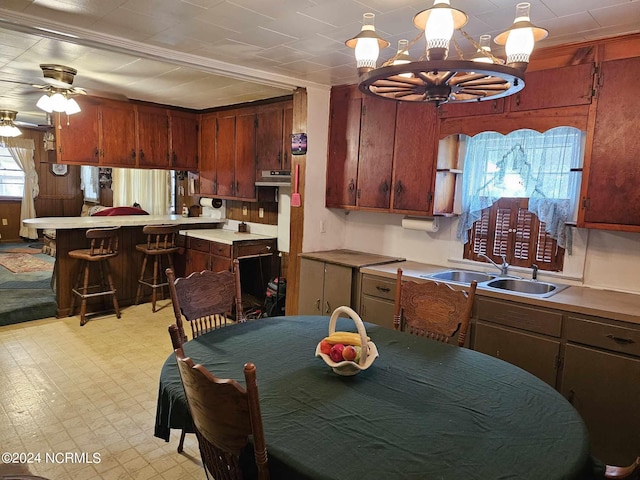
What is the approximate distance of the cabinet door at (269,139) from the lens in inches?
172

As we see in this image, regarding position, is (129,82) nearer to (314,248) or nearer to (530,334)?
(314,248)

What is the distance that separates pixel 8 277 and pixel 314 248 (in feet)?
14.4

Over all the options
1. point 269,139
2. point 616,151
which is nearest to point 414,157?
point 616,151

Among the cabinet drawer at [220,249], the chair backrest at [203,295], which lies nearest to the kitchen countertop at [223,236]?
the cabinet drawer at [220,249]

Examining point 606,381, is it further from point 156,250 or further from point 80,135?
point 80,135

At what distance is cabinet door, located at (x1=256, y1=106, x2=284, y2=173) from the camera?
4375 mm

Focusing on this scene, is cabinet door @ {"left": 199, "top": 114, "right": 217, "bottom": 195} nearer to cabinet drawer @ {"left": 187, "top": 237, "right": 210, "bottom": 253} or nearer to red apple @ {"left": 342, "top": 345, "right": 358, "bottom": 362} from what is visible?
cabinet drawer @ {"left": 187, "top": 237, "right": 210, "bottom": 253}

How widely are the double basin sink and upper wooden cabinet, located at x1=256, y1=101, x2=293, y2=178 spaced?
190 centimetres

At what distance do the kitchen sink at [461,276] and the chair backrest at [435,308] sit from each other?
0.83 meters

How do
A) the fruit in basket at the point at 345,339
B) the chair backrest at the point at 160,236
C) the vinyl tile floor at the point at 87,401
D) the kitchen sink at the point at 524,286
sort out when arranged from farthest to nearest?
the chair backrest at the point at 160,236 → the kitchen sink at the point at 524,286 → the vinyl tile floor at the point at 87,401 → the fruit in basket at the point at 345,339

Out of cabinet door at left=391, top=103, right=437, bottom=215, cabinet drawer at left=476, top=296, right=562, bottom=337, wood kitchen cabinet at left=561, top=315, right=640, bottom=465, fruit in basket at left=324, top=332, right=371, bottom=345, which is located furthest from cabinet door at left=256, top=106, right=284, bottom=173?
wood kitchen cabinet at left=561, top=315, right=640, bottom=465

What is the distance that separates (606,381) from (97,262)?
15.3ft

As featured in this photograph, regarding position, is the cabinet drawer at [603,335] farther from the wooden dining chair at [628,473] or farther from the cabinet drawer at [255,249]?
the cabinet drawer at [255,249]

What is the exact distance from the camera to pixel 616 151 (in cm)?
246
